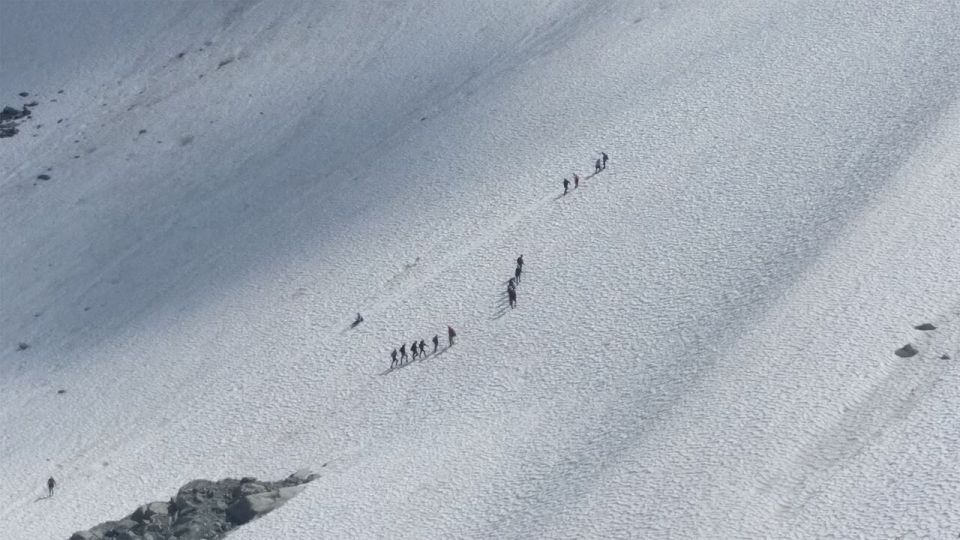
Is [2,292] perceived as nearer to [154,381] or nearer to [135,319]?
[135,319]

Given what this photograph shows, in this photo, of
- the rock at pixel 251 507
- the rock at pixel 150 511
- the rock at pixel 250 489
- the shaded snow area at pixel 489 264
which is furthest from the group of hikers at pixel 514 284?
the rock at pixel 150 511

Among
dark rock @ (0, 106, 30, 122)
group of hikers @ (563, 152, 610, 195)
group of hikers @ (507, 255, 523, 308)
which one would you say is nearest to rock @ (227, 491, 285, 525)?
group of hikers @ (507, 255, 523, 308)

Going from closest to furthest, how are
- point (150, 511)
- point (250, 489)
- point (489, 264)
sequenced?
point (150, 511) → point (250, 489) → point (489, 264)

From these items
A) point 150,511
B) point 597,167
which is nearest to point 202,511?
point 150,511

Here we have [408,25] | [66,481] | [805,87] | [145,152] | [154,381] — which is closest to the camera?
[66,481]

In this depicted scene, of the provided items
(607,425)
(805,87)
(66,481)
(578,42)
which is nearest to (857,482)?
(607,425)

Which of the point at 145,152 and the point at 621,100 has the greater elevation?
the point at 145,152

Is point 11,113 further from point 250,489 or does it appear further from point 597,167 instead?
point 250,489

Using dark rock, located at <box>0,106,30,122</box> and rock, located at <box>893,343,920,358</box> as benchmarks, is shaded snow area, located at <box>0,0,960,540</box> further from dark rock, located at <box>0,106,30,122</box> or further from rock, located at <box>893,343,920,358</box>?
dark rock, located at <box>0,106,30,122</box>
